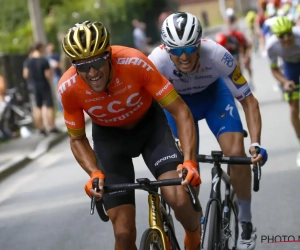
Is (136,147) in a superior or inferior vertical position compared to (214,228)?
superior

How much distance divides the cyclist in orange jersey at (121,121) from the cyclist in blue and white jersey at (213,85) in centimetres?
50

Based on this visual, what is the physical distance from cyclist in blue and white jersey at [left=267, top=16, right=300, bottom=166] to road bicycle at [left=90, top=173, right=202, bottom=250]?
176 inches

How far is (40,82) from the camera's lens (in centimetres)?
1792

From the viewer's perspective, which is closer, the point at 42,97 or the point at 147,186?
the point at 147,186

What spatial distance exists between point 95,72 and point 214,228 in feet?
4.73

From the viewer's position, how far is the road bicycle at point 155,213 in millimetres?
5152

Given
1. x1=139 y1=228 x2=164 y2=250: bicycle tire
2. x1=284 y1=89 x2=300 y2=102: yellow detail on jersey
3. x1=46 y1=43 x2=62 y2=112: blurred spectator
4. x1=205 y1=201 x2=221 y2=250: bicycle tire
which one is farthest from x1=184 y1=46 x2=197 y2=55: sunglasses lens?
x1=46 y1=43 x2=62 y2=112: blurred spectator

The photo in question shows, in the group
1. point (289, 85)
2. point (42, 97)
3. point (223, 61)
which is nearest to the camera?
point (223, 61)

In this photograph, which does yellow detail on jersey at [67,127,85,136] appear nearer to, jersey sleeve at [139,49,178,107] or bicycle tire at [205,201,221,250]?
jersey sleeve at [139,49,178,107]

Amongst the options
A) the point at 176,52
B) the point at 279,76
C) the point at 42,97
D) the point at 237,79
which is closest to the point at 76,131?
the point at 176,52

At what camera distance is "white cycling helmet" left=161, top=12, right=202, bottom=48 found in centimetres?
613

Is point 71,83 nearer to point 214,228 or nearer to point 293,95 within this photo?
point 214,228

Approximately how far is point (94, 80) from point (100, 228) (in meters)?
3.72

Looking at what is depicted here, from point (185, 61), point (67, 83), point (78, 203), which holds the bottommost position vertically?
point (78, 203)
